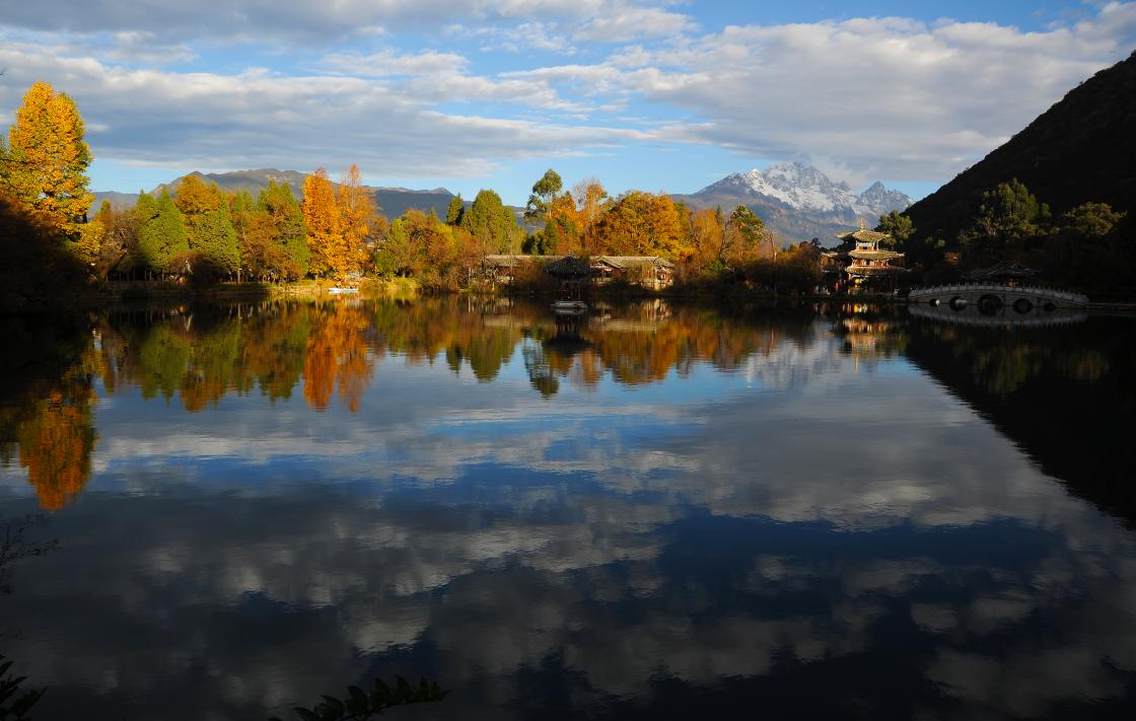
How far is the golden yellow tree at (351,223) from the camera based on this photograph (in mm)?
84062

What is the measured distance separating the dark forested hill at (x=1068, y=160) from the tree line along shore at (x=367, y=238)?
10.7 metres

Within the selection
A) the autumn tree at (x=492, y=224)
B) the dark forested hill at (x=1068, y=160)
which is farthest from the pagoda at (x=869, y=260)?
the autumn tree at (x=492, y=224)

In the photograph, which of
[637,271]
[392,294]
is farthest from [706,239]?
[392,294]

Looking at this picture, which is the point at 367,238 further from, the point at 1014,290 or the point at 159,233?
the point at 1014,290

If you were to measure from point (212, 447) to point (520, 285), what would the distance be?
7408cm

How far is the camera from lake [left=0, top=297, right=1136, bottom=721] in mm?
7473

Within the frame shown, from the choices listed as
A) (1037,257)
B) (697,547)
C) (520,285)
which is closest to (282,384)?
(697,547)

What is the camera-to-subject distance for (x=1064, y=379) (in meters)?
26.2

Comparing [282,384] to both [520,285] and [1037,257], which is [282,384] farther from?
[1037,257]

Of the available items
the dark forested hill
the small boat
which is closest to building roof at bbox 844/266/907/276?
the dark forested hill

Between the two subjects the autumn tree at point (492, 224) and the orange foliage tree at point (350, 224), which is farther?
the autumn tree at point (492, 224)

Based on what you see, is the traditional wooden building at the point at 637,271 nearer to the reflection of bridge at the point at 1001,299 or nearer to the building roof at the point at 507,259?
the building roof at the point at 507,259

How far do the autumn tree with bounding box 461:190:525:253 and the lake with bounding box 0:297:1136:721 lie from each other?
271 ft

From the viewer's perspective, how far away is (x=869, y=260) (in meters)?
97.5
